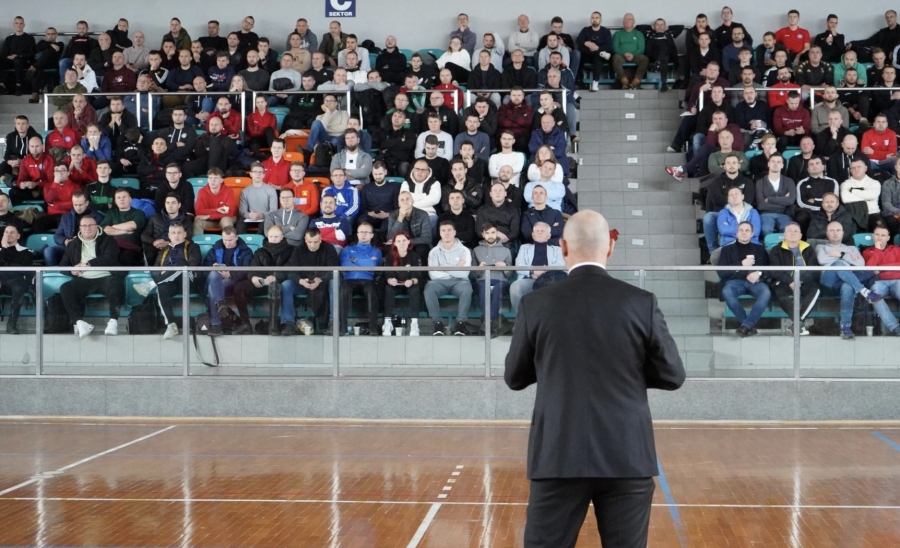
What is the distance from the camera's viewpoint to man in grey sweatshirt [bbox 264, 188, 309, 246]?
1244 centimetres

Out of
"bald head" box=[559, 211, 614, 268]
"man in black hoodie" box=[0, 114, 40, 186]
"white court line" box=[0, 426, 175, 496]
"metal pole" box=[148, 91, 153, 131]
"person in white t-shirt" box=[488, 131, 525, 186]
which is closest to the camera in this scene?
"bald head" box=[559, 211, 614, 268]

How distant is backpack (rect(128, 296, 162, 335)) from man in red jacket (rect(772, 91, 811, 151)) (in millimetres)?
9223

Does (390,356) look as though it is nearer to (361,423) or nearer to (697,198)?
(361,423)

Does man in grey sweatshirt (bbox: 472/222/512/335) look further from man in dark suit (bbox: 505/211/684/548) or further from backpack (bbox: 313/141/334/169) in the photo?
man in dark suit (bbox: 505/211/684/548)

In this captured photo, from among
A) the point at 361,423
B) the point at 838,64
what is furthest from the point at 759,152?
the point at 361,423

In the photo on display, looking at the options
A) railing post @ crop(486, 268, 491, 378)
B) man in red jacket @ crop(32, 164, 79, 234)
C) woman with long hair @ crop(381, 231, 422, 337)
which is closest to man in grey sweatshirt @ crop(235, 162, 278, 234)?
man in red jacket @ crop(32, 164, 79, 234)

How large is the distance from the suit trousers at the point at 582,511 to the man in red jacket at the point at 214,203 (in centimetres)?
1026

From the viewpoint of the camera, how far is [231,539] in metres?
6.05

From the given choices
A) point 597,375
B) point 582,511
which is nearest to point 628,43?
point 597,375

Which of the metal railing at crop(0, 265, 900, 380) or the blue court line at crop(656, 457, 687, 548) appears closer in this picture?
the blue court line at crop(656, 457, 687, 548)

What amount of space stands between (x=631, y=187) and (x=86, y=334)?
797cm

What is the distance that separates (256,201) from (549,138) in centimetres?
422

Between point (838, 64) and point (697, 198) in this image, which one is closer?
point (697, 198)

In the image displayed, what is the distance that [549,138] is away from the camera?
14.2 m
